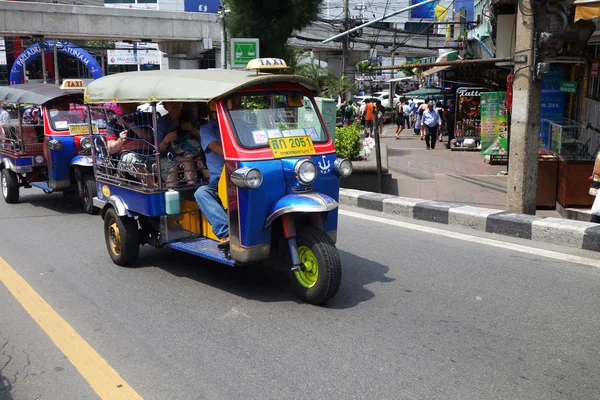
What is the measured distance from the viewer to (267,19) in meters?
17.0

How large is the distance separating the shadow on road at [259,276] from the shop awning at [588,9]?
12.8 ft

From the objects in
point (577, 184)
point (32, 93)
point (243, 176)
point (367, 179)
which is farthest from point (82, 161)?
point (577, 184)

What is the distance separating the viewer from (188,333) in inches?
185

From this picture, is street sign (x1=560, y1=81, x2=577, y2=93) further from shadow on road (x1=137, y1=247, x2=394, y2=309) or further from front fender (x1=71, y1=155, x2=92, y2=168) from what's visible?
front fender (x1=71, y1=155, x2=92, y2=168)

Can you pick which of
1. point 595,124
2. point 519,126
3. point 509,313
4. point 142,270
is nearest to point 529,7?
point 519,126

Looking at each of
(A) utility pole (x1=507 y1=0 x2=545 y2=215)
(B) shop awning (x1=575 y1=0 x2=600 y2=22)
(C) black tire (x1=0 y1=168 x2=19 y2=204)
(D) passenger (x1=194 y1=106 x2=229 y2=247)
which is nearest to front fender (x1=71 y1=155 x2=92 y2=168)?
(C) black tire (x1=0 y1=168 x2=19 y2=204)

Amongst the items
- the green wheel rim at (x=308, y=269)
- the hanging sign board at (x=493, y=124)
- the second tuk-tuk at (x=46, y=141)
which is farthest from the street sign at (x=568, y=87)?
the green wheel rim at (x=308, y=269)

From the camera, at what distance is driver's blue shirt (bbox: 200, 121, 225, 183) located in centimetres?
562

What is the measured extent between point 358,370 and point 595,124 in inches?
362

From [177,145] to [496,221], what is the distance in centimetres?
417

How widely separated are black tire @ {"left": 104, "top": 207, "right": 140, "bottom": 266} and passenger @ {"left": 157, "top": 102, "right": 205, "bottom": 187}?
71 cm

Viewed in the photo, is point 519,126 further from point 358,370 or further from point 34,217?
point 34,217

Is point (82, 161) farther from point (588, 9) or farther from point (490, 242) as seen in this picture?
point (588, 9)

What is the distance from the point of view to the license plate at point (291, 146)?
17.3ft
